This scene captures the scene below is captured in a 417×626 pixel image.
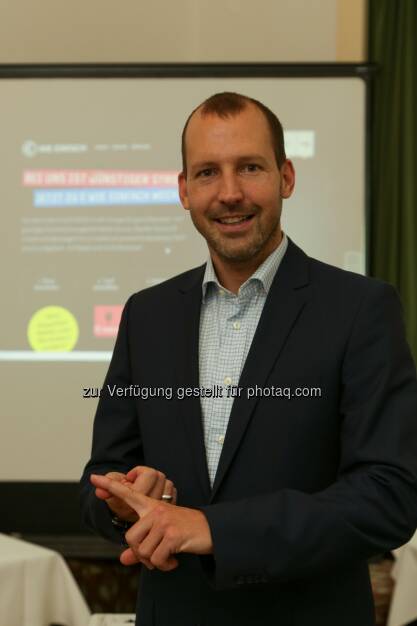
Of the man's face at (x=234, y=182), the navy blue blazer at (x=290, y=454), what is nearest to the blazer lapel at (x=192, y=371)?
the navy blue blazer at (x=290, y=454)

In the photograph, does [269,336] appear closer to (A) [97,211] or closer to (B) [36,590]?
(B) [36,590]

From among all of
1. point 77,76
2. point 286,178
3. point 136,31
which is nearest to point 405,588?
point 286,178

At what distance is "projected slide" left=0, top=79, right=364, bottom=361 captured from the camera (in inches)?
155

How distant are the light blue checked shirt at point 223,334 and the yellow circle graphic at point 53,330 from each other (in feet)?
8.12

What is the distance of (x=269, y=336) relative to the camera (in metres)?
1.41

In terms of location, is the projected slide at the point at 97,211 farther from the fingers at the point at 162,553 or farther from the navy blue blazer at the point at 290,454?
the fingers at the point at 162,553

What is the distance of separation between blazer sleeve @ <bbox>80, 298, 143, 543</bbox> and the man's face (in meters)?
0.30

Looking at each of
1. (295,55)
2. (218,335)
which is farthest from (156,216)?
(218,335)

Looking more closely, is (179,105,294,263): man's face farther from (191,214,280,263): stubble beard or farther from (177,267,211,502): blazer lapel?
(177,267,211,502): blazer lapel

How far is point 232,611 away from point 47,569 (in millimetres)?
1548

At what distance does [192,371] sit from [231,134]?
0.42 meters

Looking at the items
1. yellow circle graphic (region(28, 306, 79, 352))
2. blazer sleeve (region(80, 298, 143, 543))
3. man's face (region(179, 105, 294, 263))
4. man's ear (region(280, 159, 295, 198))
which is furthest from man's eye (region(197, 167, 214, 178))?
yellow circle graphic (region(28, 306, 79, 352))

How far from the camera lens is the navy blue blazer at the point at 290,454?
1211 mm

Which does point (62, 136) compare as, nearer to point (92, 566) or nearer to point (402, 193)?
point (402, 193)
